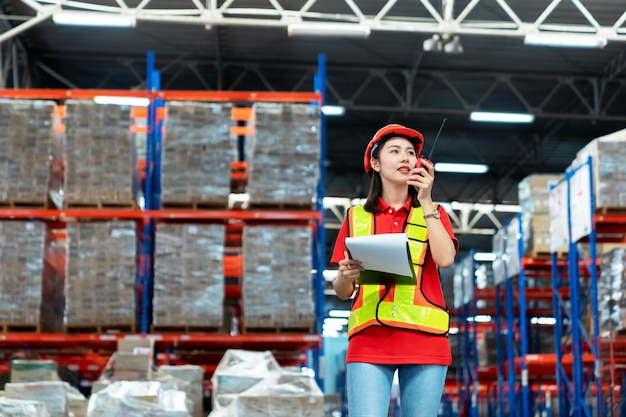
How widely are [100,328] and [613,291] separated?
6173 millimetres

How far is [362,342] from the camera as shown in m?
3.77

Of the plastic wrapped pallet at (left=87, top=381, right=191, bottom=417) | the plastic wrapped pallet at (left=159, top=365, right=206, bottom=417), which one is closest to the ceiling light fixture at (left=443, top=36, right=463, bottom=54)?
the plastic wrapped pallet at (left=159, top=365, right=206, bottom=417)

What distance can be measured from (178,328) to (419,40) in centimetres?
1003

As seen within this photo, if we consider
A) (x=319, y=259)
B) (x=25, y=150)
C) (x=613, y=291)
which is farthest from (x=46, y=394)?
(x=613, y=291)

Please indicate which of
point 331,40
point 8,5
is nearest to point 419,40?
point 331,40

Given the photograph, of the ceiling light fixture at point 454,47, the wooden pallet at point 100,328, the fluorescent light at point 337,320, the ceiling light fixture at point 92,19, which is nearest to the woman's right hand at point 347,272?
the wooden pallet at point 100,328

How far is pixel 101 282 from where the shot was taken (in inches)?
431

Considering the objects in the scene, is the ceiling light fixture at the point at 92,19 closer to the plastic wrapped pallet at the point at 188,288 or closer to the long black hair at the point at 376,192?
the plastic wrapped pallet at the point at 188,288

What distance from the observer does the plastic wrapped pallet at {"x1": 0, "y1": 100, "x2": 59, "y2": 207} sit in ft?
36.6

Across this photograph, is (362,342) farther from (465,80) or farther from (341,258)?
(465,80)

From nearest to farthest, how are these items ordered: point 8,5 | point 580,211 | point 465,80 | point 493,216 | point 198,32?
point 580,211
point 8,5
point 198,32
point 465,80
point 493,216

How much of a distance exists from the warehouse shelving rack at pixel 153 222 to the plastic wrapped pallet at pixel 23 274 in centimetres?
19

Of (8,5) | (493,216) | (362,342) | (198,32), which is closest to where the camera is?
(362,342)

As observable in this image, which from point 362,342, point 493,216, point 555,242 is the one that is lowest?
point 362,342
